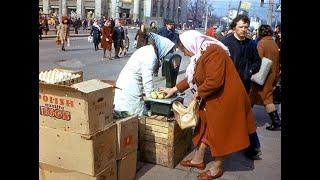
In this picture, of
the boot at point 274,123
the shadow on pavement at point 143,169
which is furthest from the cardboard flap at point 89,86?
the boot at point 274,123

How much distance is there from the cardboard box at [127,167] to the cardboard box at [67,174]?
16 centimetres

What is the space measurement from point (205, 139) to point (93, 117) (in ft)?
4.76

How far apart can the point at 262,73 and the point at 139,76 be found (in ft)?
8.01

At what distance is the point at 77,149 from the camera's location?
3461 mm

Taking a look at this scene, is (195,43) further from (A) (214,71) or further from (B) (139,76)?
(B) (139,76)

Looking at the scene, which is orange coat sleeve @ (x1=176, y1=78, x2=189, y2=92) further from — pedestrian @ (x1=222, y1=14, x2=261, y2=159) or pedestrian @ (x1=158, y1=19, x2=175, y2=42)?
pedestrian @ (x1=158, y1=19, x2=175, y2=42)

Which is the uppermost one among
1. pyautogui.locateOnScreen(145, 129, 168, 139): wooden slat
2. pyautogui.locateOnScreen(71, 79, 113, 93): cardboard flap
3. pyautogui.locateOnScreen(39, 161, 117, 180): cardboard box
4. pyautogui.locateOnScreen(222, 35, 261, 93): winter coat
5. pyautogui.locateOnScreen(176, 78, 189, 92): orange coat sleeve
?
pyautogui.locateOnScreen(222, 35, 261, 93): winter coat

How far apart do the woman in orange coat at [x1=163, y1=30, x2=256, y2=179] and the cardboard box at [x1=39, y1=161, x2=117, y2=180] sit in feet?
3.59

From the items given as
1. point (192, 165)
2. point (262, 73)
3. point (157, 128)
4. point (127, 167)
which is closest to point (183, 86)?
point (157, 128)

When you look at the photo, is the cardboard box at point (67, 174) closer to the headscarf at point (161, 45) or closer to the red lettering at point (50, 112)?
the red lettering at point (50, 112)

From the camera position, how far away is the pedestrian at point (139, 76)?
14.7 ft

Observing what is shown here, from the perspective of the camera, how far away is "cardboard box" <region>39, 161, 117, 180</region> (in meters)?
3.53

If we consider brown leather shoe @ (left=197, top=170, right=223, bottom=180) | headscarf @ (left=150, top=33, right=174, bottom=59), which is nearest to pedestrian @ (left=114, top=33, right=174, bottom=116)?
headscarf @ (left=150, top=33, right=174, bottom=59)
